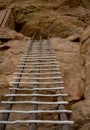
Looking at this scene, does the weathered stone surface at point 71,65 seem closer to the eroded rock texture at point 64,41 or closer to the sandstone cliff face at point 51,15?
the eroded rock texture at point 64,41

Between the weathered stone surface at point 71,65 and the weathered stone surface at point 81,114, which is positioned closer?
the weathered stone surface at point 81,114

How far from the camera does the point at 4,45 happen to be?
561 centimetres

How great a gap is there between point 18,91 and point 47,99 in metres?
0.47

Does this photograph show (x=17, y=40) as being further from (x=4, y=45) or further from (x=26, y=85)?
(x=26, y=85)

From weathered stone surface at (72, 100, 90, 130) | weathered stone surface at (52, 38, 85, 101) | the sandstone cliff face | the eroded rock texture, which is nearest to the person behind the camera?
weathered stone surface at (72, 100, 90, 130)

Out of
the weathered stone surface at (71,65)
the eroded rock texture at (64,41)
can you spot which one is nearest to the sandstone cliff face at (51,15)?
the eroded rock texture at (64,41)

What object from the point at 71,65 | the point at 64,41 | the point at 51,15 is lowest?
the point at 51,15

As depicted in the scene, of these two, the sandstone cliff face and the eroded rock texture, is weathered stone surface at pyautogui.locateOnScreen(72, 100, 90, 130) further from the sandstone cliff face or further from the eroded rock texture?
the sandstone cliff face

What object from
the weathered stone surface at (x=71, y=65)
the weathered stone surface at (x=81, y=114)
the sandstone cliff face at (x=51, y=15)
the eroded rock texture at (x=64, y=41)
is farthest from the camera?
the sandstone cliff face at (x=51, y=15)

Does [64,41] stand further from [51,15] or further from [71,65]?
[51,15]

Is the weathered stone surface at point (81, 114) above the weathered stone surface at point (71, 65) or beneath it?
above

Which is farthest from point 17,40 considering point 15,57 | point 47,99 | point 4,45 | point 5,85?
point 47,99

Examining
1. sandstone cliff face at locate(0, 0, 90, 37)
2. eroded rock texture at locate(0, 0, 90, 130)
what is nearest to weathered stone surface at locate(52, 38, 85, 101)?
eroded rock texture at locate(0, 0, 90, 130)

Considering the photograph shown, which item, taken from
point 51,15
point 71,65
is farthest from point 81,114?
point 51,15
